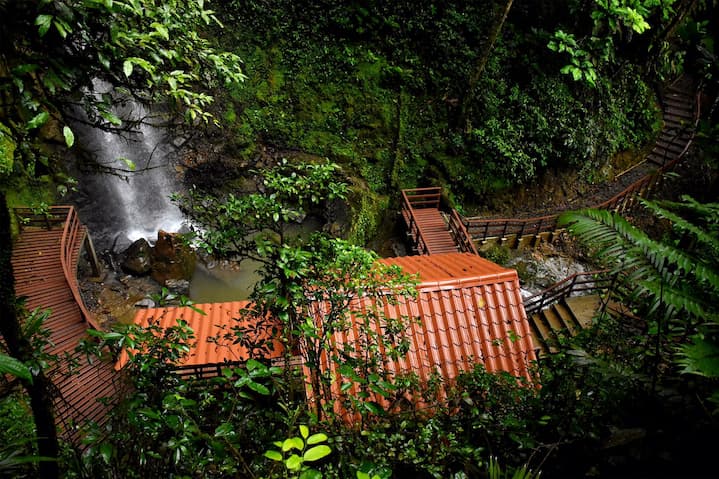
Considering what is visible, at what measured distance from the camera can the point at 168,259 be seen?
1234 cm

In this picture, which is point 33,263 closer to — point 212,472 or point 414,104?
point 212,472

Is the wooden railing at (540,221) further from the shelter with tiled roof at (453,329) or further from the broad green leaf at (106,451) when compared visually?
the broad green leaf at (106,451)

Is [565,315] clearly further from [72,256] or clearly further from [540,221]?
[72,256]

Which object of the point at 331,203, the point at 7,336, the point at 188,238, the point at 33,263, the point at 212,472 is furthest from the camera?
the point at 331,203

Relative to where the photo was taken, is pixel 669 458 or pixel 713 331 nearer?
pixel 669 458

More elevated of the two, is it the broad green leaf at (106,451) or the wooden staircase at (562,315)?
the broad green leaf at (106,451)

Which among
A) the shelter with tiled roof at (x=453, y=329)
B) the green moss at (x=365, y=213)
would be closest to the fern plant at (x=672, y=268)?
the shelter with tiled roof at (x=453, y=329)

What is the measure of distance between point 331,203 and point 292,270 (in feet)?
34.3

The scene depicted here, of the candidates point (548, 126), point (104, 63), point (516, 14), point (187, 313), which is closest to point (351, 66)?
point (516, 14)

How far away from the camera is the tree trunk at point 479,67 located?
11.1m

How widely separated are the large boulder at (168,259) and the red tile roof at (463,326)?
789 cm

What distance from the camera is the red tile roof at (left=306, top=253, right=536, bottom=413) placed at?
21.3ft

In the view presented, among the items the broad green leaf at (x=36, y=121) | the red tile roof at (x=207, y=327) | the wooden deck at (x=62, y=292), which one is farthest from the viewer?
the wooden deck at (x=62, y=292)

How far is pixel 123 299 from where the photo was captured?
1155cm
